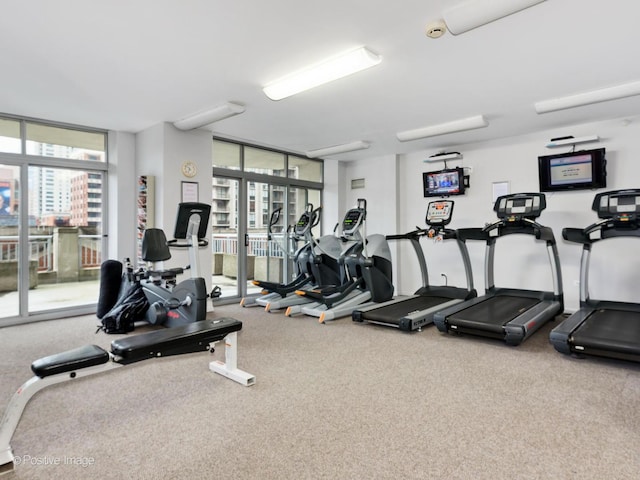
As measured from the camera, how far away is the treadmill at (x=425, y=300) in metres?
4.48

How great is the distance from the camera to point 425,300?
214 inches

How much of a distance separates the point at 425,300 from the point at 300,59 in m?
3.73


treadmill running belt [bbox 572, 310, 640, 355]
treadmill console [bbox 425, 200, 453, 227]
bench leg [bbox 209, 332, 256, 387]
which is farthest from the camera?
treadmill console [bbox 425, 200, 453, 227]

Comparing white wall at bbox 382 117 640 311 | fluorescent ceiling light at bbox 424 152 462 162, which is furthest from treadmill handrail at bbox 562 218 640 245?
fluorescent ceiling light at bbox 424 152 462 162

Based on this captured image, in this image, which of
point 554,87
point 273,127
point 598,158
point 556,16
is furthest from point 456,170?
point 556,16

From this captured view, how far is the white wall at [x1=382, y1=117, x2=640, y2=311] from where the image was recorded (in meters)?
4.89

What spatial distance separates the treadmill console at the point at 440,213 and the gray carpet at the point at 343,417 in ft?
7.05

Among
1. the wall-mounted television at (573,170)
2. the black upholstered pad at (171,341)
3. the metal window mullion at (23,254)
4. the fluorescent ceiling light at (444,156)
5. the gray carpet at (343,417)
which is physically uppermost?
the fluorescent ceiling light at (444,156)

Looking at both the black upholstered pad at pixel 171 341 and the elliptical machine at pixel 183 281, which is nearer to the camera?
the black upholstered pad at pixel 171 341

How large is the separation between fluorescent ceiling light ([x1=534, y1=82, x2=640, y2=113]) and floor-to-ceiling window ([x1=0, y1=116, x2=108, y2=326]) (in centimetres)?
599

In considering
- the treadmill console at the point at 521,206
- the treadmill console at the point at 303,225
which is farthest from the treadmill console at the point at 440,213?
the treadmill console at the point at 303,225

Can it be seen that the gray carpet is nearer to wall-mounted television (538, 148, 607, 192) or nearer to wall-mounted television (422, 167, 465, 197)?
wall-mounted television (538, 148, 607, 192)

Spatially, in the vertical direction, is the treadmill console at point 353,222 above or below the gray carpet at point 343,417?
above

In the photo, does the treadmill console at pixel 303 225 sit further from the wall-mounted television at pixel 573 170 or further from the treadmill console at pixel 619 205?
the treadmill console at pixel 619 205
